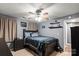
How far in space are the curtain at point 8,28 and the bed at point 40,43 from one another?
210 mm

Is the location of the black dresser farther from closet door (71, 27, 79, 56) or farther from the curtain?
closet door (71, 27, 79, 56)

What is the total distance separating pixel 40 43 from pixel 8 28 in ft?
2.02

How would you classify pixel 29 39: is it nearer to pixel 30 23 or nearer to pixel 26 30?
pixel 26 30

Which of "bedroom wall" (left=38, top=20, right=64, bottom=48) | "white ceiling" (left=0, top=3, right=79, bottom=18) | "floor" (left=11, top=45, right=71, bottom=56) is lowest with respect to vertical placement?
"floor" (left=11, top=45, right=71, bottom=56)

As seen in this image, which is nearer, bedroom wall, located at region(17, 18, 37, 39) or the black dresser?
the black dresser

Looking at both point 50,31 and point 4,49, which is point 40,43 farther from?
point 4,49

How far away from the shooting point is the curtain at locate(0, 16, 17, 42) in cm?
157

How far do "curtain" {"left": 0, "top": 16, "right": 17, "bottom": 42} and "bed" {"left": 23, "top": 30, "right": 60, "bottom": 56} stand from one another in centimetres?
21

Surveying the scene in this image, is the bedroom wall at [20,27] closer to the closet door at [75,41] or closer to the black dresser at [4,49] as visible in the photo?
the black dresser at [4,49]

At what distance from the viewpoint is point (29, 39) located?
1678mm

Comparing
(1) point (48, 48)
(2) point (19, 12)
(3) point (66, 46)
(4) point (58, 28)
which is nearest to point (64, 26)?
(4) point (58, 28)

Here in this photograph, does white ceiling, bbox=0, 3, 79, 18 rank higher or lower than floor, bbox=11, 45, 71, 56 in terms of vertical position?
higher

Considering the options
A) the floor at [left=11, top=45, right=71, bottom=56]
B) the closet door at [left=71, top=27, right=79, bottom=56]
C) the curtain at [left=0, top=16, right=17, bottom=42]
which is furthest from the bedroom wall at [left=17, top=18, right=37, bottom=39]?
the closet door at [left=71, top=27, right=79, bottom=56]

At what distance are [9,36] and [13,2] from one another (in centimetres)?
59
